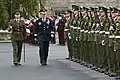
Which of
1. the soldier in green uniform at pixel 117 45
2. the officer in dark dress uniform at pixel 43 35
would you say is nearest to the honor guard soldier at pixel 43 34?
the officer in dark dress uniform at pixel 43 35

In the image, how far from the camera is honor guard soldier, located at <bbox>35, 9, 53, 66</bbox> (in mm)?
20297

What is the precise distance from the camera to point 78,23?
2048cm

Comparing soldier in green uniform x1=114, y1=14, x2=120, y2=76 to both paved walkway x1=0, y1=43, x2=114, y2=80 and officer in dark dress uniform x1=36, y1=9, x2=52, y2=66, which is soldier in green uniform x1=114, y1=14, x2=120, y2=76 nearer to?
paved walkway x1=0, y1=43, x2=114, y2=80

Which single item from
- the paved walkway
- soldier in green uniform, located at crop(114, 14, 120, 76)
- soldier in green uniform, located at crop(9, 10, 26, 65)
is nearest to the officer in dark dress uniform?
the paved walkway

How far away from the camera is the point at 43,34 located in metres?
→ 20.4

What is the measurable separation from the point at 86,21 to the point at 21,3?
→ 22132 millimetres

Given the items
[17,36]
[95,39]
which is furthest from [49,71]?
[17,36]

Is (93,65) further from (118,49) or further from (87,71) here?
(118,49)

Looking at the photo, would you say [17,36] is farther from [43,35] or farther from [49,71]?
[49,71]

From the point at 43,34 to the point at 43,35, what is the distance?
46 mm

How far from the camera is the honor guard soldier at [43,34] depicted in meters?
20.3

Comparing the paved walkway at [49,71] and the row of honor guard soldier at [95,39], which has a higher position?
the row of honor guard soldier at [95,39]

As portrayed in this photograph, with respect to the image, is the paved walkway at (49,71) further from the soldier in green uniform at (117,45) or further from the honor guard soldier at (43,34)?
the soldier in green uniform at (117,45)

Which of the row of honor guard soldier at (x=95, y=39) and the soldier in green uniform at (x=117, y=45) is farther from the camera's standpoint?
the row of honor guard soldier at (x=95, y=39)
